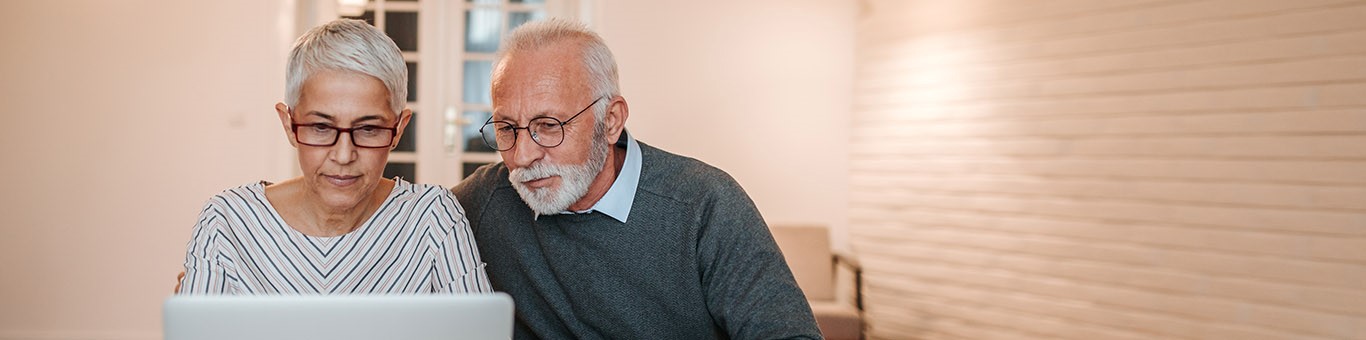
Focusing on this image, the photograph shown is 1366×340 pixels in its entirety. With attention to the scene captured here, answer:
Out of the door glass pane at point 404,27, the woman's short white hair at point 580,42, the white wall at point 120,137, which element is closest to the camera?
the woman's short white hair at point 580,42

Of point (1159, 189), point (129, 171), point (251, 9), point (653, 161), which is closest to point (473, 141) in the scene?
point (251, 9)

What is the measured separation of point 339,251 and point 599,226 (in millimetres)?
481

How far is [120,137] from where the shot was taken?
5.51 metres

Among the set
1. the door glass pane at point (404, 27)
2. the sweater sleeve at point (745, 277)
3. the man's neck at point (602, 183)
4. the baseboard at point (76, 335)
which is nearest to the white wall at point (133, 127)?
the baseboard at point (76, 335)

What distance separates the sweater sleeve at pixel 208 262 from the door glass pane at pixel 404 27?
13.9 feet

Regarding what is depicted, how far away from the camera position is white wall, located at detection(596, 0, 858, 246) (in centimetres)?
556

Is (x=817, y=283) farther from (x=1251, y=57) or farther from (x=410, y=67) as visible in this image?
(x=410, y=67)

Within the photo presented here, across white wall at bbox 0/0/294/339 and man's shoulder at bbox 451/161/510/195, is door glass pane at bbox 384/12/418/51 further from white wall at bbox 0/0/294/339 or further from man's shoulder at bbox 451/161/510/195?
Result: man's shoulder at bbox 451/161/510/195

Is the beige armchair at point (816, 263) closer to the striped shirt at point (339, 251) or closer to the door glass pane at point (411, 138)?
the door glass pane at point (411, 138)

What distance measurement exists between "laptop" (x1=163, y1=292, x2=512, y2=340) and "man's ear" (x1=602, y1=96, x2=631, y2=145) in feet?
3.21

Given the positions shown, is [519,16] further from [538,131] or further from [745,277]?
[745,277]

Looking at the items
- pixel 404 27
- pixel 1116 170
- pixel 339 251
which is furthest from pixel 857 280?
pixel 339 251

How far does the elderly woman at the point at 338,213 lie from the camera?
5.65ft

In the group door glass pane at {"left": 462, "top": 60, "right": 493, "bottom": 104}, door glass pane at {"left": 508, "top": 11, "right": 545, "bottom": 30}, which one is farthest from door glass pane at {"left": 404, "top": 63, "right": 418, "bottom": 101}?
door glass pane at {"left": 508, "top": 11, "right": 545, "bottom": 30}
